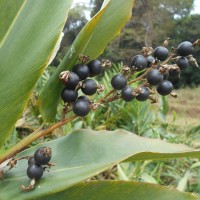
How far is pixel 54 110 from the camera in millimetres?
797

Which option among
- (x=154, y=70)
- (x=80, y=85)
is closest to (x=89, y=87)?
(x=80, y=85)

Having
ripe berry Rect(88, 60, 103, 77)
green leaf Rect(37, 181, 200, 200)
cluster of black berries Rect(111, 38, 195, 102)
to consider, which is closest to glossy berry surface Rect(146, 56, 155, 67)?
cluster of black berries Rect(111, 38, 195, 102)

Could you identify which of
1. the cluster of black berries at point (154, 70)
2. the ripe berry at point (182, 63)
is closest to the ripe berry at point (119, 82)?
the cluster of black berries at point (154, 70)

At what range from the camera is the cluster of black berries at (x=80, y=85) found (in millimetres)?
704

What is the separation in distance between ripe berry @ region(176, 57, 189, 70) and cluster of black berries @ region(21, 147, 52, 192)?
0.29 metres

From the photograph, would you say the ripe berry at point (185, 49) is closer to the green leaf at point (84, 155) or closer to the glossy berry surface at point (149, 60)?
the glossy berry surface at point (149, 60)

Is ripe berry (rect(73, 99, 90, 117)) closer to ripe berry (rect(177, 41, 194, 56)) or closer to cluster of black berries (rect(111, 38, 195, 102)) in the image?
cluster of black berries (rect(111, 38, 195, 102))

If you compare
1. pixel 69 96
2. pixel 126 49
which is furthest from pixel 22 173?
pixel 126 49

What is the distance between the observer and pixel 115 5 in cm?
79

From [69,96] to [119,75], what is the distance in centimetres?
10

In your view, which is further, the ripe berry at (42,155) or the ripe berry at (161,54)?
the ripe berry at (161,54)

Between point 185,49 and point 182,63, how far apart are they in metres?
0.03

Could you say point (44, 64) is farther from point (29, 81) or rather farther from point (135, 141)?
point (135, 141)

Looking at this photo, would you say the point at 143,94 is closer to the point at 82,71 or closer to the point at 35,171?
the point at 82,71
